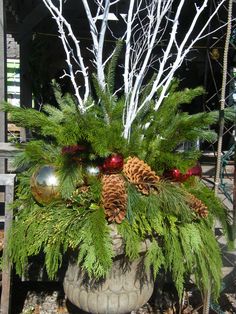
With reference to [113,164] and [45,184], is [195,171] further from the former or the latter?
[45,184]

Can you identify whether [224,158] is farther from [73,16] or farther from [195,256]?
[73,16]

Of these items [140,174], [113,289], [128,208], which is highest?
[140,174]

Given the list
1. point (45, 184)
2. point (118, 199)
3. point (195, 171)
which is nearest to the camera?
point (118, 199)

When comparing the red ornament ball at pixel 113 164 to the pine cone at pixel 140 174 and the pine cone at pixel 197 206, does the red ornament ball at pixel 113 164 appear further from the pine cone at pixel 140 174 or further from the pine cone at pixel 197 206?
the pine cone at pixel 197 206

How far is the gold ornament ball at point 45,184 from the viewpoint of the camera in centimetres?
220

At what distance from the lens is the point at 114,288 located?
89.7 inches

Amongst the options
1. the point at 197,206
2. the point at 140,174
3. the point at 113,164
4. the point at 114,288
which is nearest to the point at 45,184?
the point at 113,164

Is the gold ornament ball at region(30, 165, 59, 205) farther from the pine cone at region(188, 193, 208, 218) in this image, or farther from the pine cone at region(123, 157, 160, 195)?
the pine cone at region(188, 193, 208, 218)

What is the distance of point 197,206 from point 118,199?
42 centimetres

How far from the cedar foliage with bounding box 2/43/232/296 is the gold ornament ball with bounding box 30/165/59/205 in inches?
1.4

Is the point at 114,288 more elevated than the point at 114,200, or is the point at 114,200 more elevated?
the point at 114,200

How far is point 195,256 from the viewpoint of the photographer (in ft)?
7.29

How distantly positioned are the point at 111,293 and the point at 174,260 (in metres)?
0.39

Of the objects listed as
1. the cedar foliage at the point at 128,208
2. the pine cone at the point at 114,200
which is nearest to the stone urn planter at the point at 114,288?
the cedar foliage at the point at 128,208
